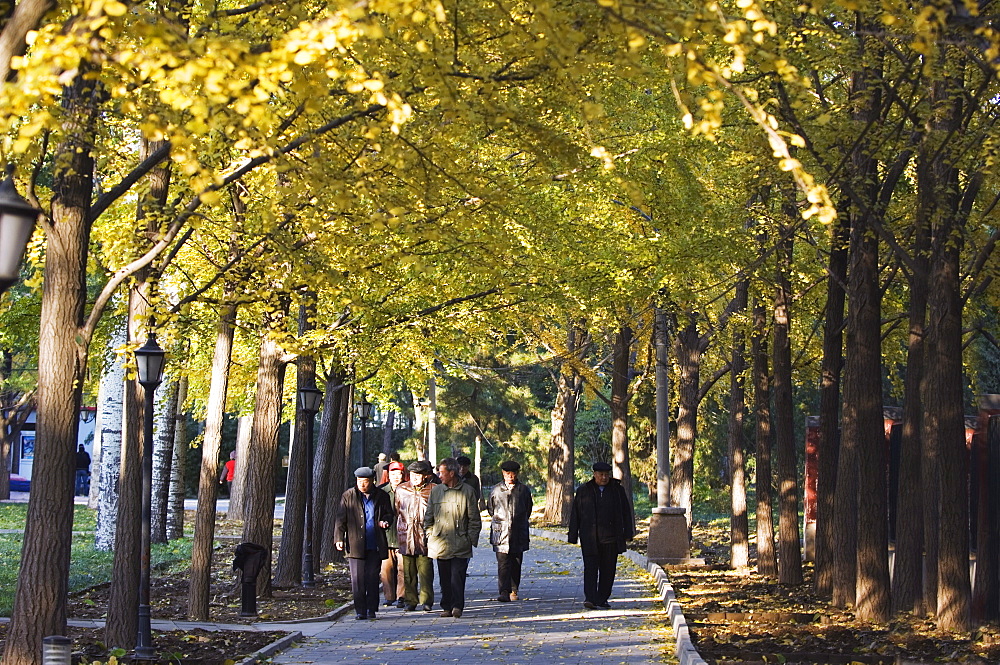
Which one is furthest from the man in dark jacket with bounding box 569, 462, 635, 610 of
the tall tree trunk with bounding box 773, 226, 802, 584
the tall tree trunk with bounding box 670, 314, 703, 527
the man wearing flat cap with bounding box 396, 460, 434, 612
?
the tall tree trunk with bounding box 670, 314, 703, 527

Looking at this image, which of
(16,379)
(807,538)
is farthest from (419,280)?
(16,379)

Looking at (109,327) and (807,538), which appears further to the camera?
(807,538)

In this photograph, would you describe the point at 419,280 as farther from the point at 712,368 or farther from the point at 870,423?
the point at 712,368

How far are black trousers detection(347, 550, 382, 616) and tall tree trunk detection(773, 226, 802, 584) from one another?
619cm

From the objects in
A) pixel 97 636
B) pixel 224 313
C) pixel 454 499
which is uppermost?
pixel 224 313

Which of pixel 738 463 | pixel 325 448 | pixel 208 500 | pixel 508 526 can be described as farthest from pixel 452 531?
pixel 738 463

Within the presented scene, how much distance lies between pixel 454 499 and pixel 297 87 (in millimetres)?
8697

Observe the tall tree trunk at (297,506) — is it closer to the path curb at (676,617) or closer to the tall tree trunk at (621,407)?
the path curb at (676,617)

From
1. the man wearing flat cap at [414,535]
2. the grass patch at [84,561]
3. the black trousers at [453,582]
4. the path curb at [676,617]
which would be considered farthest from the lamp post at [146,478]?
the path curb at [676,617]

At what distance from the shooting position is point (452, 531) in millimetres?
15023

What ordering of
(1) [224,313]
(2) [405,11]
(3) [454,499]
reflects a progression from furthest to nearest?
(3) [454,499]
(1) [224,313]
(2) [405,11]

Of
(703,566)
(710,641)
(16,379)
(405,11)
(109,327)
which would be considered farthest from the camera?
(16,379)

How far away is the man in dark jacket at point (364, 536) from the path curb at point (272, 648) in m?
1.84

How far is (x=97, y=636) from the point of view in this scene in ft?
40.9
